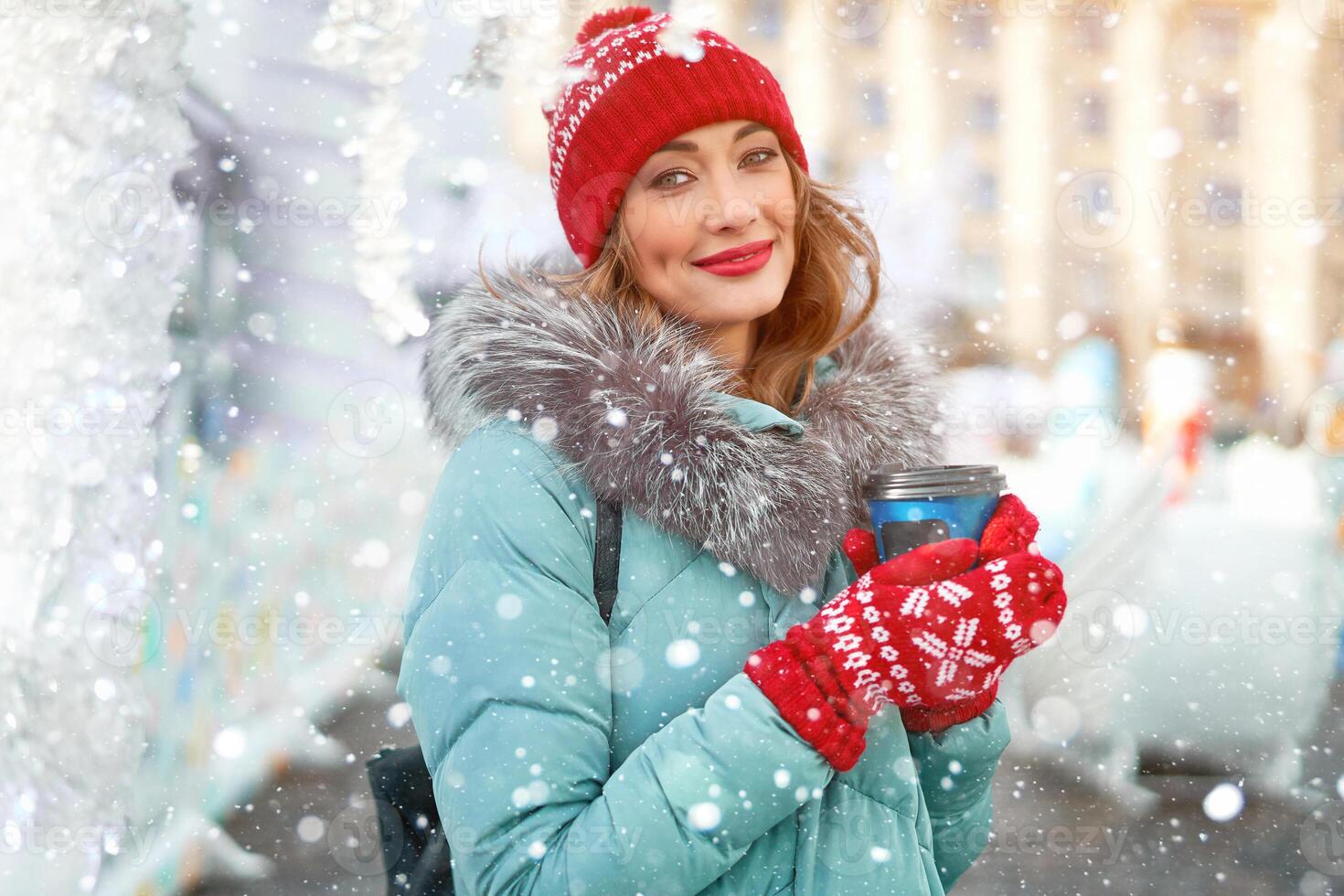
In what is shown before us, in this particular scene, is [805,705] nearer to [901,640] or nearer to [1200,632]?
[901,640]

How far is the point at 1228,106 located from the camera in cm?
238

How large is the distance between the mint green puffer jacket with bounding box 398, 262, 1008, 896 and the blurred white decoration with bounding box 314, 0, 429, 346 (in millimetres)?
1230

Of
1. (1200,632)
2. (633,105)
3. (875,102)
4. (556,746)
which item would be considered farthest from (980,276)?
(556,746)

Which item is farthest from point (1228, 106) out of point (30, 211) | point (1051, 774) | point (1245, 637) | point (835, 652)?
point (30, 211)

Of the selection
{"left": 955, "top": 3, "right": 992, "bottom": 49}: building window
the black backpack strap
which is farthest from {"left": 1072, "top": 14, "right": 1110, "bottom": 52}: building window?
the black backpack strap

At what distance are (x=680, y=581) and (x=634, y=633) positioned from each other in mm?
84

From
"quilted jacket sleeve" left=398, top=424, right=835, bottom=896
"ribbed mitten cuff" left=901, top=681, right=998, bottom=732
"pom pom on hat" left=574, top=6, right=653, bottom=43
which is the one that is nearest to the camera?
"quilted jacket sleeve" left=398, top=424, right=835, bottom=896

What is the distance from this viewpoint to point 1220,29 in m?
2.38

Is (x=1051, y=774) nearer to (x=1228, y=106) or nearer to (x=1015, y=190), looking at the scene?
(x=1015, y=190)

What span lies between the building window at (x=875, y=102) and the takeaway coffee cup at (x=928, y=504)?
1.61m

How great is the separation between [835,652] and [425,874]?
28.3 inches

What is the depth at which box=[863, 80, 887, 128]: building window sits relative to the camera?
94.1 inches

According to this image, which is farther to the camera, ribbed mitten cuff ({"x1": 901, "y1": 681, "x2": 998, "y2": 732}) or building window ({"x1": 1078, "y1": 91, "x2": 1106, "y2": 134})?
building window ({"x1": 1078, "y1": 91, "x2": 1106, "y2": 134})

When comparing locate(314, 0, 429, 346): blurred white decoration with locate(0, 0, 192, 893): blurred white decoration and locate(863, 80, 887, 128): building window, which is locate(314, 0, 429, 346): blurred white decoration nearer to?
locate(0, 0, 192, 893): blurred white decoration
